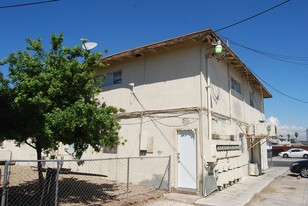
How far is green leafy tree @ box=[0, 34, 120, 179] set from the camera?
6848 millimetres

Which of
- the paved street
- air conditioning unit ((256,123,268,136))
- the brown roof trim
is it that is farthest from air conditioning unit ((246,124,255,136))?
the paved street

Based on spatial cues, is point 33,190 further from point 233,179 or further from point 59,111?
point 233,179

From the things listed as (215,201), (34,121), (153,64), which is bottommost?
(215,201)

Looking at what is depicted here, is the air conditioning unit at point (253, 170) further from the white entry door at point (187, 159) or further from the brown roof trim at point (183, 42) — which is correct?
the white entry door at point (187, 159)

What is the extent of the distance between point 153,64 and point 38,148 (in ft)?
19.6

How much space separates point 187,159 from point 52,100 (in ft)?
17.7

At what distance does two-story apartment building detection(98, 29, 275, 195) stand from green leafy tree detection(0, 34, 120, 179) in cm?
261

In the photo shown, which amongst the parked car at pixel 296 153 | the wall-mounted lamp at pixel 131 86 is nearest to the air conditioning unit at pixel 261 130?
the wall-mounted lamp at pixel 131 86

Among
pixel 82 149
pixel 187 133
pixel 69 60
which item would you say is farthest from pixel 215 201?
pixel 69 60

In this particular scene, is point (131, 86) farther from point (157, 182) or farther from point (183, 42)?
point (157, 182)

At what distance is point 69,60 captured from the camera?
25.3 feet

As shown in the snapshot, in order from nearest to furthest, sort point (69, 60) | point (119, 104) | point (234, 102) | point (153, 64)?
point (69, 60), point (153, 64), point (119, 104), point (234, 102)

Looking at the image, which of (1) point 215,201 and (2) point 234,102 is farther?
(2) point 234,102

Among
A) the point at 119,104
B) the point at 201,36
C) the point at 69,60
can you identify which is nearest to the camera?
the point at 69,60
